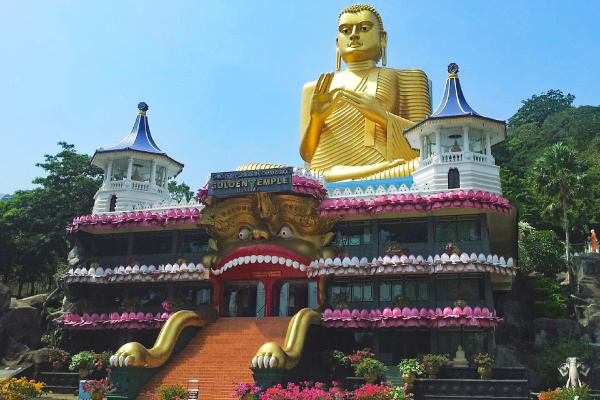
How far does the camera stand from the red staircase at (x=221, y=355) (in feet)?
67.3

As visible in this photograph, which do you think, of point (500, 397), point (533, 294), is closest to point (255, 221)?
point (500, 397)

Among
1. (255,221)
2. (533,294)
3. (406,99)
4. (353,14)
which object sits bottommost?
(533,294)

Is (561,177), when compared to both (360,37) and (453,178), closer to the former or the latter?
(360,37)

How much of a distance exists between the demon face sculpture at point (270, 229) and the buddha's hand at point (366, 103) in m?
8.18

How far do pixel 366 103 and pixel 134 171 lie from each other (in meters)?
12.5

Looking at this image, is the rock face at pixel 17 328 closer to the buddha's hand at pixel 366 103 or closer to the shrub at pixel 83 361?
the shrub at pixel 83 361

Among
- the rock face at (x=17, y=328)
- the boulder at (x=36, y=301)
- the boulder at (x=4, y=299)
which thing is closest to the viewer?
the rock face at (x=17, y=328)

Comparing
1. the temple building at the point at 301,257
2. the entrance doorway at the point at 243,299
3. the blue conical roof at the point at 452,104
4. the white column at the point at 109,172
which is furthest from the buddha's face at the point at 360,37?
the entrance doorway at the point at 243,299

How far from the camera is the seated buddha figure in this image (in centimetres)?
3133

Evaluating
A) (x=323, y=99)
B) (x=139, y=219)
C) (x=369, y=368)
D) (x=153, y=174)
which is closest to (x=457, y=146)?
(x=323, y=99)

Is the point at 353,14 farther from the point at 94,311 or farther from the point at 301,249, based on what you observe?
the point at 94,311

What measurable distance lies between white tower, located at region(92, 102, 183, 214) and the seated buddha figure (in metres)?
7.97

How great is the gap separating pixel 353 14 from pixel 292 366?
24594 mm

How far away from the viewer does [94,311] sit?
28.0 meters
